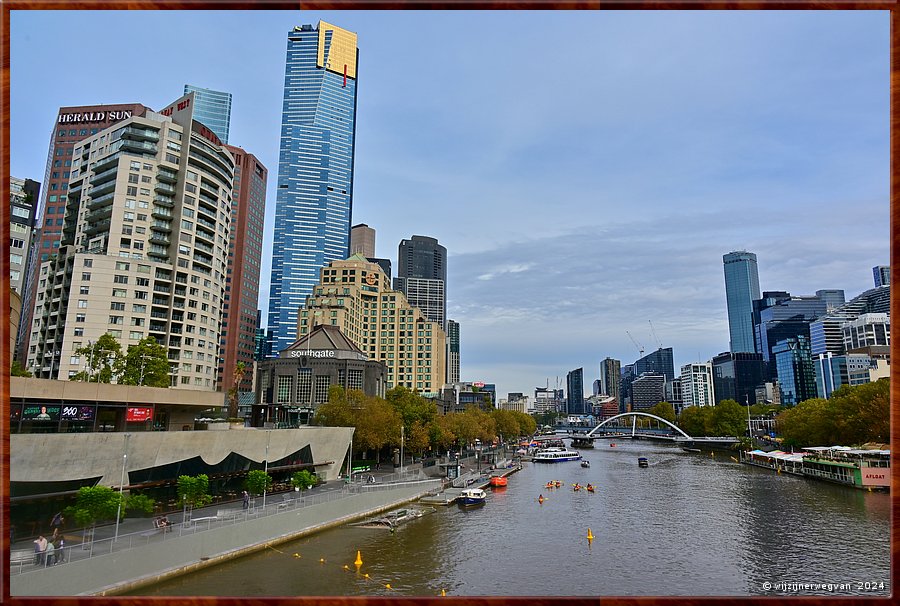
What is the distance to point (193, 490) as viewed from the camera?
38.3 metres

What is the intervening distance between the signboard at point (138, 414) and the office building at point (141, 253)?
39.8 m

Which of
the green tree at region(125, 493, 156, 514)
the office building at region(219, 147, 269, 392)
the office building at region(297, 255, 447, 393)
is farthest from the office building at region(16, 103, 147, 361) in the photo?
the green tree at region(125, 493, 156, 514)

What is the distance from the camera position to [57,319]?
258ft

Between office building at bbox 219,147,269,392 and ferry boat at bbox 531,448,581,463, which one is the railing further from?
office building at bbox 219,147,269,392

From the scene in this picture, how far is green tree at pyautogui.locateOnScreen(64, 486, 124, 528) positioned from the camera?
30.2m

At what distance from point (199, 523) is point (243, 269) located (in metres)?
137

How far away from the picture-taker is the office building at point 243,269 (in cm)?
15375

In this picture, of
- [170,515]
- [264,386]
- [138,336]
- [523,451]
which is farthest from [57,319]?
[523,451]

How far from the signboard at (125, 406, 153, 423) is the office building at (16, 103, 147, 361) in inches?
2857

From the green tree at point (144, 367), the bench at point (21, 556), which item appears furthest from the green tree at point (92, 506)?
the green tree at point (144, 367)

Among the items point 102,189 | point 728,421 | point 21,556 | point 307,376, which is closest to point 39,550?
point 21,556

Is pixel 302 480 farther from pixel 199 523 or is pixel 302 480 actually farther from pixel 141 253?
pixel 141 253

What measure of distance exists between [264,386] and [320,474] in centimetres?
4591

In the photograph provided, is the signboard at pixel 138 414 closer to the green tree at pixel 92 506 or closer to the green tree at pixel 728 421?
the green tree at pixel 92 506
